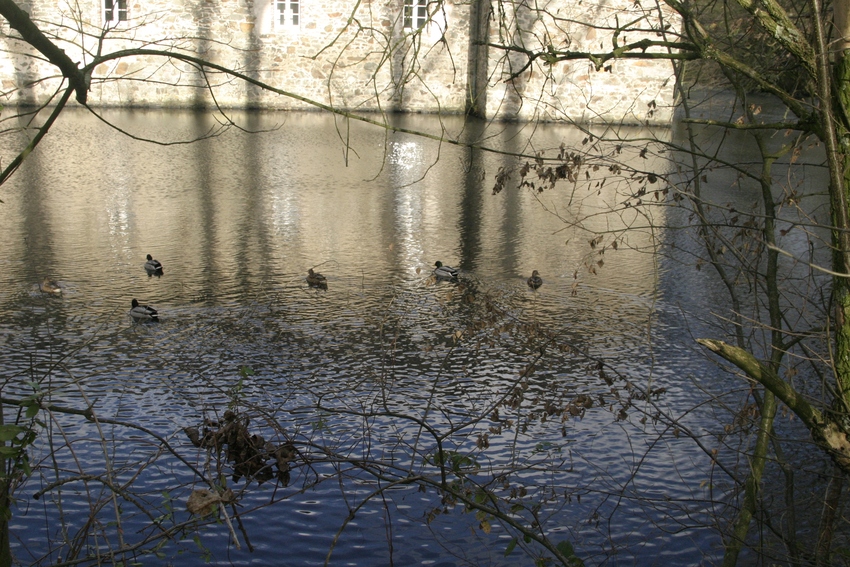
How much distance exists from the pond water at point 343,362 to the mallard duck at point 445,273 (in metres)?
0.17

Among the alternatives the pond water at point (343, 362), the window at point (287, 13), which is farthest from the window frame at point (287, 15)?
the pond water at point (343, 362)

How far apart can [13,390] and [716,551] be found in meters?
4.89

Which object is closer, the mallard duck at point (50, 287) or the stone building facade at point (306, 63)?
the mallard duck at point (50, 287)

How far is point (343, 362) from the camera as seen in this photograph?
711cm

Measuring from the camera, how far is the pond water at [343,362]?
4793mm

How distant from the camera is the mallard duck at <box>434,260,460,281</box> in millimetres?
9359

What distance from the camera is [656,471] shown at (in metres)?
5.64

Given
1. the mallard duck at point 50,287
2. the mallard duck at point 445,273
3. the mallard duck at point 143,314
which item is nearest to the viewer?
→ the mallard duck at point 143,314

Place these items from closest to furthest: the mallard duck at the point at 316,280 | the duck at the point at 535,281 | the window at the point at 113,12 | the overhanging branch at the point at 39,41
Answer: the overhanging branch at the point at 39,41, the window at the point at 113,12, the mallard duck at the point at 316,280, the duck at the point at 535,281

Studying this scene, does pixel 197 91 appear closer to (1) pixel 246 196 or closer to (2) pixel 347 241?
(1) pixel 246 196

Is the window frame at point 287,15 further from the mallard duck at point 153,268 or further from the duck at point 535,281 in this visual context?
the duck at point 535,281

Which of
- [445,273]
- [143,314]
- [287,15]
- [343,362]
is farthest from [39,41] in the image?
[287,15]

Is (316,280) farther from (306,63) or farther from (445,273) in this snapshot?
(306,63)

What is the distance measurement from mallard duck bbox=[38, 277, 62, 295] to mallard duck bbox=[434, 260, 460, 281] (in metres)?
3.78
